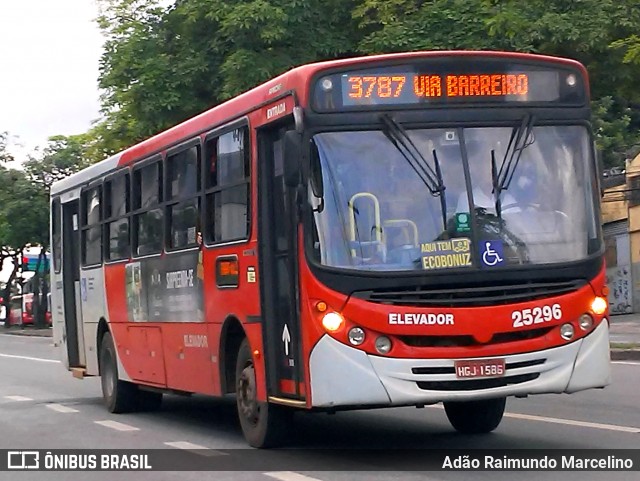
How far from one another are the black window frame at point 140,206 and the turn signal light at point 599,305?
4.98 meters

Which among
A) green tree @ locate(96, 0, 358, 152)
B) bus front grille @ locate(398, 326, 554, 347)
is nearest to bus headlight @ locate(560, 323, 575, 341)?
bus front grille @ locate(398, 326, 554, 347)

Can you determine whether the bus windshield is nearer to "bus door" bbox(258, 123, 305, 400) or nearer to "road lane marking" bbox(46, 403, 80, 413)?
"bus door" bbox(258, 123, 305, 400)

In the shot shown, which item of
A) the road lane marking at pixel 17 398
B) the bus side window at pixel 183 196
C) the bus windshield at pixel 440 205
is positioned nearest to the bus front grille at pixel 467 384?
the bus windshield at pixel 440 205

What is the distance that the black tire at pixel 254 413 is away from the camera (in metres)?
10.4

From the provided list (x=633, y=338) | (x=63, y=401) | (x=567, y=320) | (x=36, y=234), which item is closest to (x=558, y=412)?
(x=567, y=320)

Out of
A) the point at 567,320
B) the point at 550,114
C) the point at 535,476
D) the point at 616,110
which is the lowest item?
the point at 535,476

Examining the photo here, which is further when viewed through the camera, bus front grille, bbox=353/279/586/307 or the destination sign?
the destination sign

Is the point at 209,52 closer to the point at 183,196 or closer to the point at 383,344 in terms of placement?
the point at 183,196

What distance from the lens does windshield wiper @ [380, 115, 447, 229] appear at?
923cm

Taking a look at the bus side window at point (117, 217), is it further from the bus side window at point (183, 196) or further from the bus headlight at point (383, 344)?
the bus headlight at point (383, 344)

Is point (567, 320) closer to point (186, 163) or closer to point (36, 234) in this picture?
point (186, 163)

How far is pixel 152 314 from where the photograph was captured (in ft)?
43.9

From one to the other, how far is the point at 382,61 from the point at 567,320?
236 cm

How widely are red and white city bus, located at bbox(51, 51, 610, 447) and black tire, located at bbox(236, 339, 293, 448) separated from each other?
21 mm
